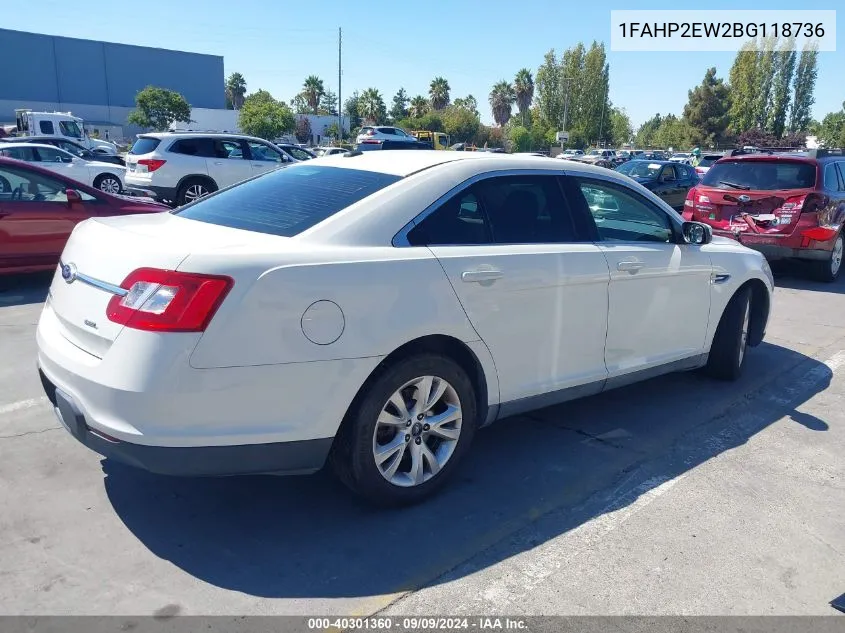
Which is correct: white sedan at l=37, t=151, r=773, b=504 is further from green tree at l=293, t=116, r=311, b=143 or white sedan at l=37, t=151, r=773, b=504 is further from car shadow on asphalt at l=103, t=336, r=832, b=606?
green tree at l=293, t=116, r=311, b=143

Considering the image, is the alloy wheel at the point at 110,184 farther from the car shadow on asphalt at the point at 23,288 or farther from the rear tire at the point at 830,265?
the rear tire at the point at 830,265

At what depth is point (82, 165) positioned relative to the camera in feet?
55.0

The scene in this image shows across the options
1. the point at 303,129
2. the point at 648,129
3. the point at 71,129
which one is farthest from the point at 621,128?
the point at 71,129

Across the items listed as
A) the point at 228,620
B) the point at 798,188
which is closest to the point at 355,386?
the point at 228,620

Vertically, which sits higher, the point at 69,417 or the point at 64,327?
the point at 64,327

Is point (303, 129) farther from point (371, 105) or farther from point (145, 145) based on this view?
point (145, 145)

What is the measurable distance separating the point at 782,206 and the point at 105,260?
890 cm

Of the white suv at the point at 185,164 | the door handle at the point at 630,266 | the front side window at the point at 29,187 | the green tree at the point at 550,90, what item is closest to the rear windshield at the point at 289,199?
the door handle at the point at 630,266

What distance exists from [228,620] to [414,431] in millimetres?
1162

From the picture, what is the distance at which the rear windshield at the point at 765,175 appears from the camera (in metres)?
9.38

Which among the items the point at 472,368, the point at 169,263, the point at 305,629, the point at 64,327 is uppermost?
the point at 169,263

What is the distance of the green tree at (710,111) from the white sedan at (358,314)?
254ft

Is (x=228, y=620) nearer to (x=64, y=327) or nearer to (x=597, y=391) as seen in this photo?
(x=64, y=327)

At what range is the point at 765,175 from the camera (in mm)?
9586
